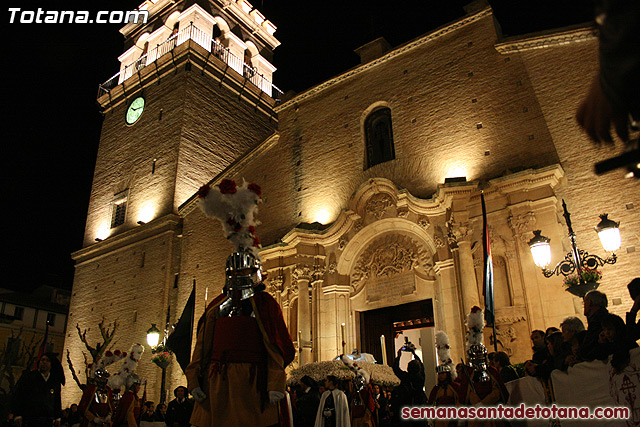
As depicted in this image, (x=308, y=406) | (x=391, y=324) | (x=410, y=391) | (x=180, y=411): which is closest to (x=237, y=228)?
(x=410, y=391)

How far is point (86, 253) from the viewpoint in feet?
77.4

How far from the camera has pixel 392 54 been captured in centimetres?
1680

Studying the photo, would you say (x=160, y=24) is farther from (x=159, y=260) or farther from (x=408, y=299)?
(x=408, y=299)

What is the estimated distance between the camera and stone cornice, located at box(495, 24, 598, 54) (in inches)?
520

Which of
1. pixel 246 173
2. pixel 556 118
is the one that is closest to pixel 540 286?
pixel 556 118

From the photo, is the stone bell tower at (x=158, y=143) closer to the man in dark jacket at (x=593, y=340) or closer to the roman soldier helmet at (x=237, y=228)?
the roman soldier helmet at (x=237, y=228)

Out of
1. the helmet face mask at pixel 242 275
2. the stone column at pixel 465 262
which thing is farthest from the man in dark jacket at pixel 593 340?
the stone column at pixel 465 262

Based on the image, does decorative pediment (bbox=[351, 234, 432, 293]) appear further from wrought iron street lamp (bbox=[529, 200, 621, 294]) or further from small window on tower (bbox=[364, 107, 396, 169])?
wrought iron street lamp (bbox=[529, 200, 621, 294])

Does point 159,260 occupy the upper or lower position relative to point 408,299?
upper

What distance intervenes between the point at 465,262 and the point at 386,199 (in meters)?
3.16

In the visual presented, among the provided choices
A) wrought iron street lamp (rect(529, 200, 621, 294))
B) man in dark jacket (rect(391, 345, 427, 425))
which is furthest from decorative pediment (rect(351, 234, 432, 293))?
man in dark jacket (rect(391, 345, 427, 425))

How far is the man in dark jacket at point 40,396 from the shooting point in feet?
22.4

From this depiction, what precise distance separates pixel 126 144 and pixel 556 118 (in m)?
19.9

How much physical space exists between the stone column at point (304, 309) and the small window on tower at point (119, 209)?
38.3 feet
